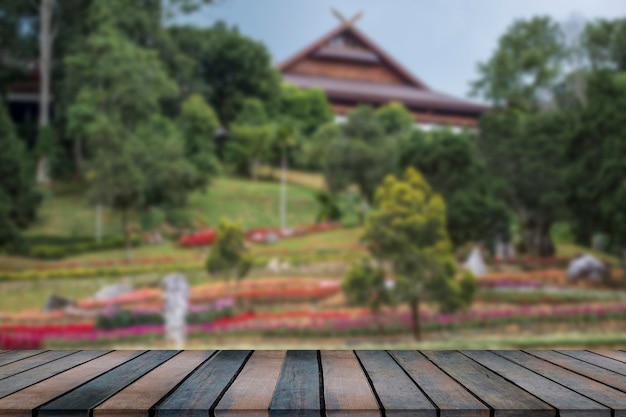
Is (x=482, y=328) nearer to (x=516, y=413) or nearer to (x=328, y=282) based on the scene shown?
(x=328, y=282)

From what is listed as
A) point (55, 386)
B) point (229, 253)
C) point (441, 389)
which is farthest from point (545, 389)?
point (229, 253)

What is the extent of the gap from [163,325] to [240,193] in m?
1.52

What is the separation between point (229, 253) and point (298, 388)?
5.31m

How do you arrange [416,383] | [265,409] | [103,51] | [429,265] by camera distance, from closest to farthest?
1. [265,409]
2. [416,383]
3. [429,265]
4. [103,51]

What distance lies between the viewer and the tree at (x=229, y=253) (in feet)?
22.1

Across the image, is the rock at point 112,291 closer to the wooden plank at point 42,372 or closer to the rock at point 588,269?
the rock at point 588,269

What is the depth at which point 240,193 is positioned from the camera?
6949mm

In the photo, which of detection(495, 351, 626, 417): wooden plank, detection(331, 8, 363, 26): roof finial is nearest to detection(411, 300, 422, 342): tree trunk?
detection(331, 8, 363, 26): roof finial

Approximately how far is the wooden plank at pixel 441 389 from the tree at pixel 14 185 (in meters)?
5.28

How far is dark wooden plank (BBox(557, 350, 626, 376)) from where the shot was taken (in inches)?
73.3

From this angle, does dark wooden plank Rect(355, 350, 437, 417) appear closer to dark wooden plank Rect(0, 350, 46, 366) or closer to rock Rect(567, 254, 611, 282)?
dark wooden plank Rect(0, 350, 46, 366)

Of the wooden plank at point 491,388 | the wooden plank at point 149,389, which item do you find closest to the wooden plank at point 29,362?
the wooden plank at point 149,389

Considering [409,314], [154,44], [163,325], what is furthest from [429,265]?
[154,44]

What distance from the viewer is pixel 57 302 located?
6434mm
